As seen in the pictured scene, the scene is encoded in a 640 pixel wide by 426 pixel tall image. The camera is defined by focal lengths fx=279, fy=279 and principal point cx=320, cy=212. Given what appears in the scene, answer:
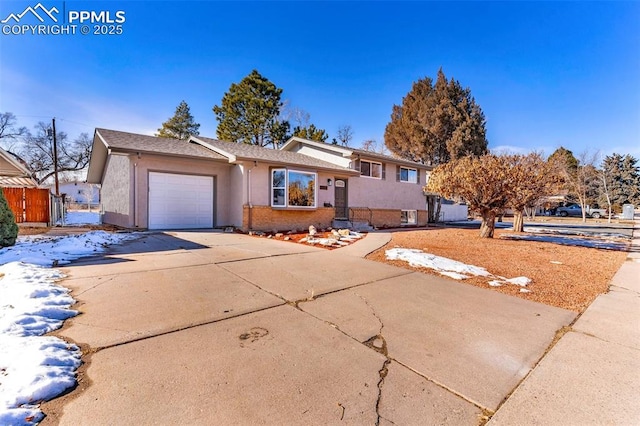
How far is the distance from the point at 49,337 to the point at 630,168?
5826 cm

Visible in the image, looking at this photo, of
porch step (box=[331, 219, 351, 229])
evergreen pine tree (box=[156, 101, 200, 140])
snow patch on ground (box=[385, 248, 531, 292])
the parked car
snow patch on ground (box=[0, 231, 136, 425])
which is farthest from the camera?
the parked car

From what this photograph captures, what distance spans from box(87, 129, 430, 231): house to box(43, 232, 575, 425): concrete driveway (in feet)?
22.9

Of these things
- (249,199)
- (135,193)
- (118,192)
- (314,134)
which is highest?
(314,134)

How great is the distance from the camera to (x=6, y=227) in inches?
267

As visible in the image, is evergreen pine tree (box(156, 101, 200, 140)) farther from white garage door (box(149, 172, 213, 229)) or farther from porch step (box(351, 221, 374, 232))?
porch step (box(351, 221, 374, 232))


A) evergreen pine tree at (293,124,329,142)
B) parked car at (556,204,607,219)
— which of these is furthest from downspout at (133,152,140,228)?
parked car at (556,204,607,219)

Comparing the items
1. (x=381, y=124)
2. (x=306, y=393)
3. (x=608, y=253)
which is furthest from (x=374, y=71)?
(x=306, y=393)

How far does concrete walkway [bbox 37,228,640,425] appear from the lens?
6.21 ft

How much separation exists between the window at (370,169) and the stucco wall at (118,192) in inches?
455

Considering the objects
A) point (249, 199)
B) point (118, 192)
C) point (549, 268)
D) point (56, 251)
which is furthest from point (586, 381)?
point (118, 192)

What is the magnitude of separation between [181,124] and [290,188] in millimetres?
28413

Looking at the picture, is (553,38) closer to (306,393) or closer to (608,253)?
(608,253)

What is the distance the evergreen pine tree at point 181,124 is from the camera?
1325 inches

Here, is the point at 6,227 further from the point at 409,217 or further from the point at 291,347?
the point at 409,217
